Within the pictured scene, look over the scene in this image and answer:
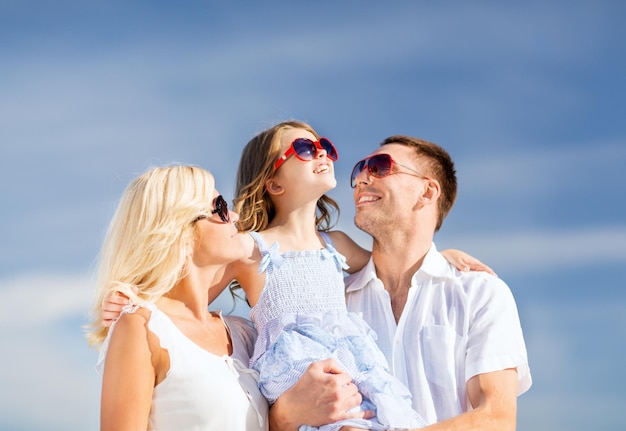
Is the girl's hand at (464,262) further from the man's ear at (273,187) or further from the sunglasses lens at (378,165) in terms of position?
the man's ear at (273,187)

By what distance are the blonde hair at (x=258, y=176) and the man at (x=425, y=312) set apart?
2.95 ft

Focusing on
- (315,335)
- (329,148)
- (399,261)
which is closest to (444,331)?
(399,261)

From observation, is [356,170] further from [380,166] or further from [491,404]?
[491,404]

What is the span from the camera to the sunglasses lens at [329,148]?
21.4 feet

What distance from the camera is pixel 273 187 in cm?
657

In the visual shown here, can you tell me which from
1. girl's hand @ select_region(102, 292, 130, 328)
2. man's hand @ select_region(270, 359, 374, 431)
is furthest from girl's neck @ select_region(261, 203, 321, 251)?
girl's hand @ select_region(102, 292, 130, 328)

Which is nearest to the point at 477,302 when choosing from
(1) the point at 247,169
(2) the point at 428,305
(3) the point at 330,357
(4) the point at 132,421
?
(2) the point at 428,305

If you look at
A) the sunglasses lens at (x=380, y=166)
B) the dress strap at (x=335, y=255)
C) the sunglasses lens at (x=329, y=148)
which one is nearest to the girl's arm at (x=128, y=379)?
the dress strap at (x=335, y=255)

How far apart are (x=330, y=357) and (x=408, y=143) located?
2.64 meters

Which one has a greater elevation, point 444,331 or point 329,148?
point 329,148

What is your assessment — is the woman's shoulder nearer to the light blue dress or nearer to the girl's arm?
the light blue dress

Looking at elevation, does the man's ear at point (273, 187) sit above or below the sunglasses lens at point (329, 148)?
below

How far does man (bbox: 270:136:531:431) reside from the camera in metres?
5.86

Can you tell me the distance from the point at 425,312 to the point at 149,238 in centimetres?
249
